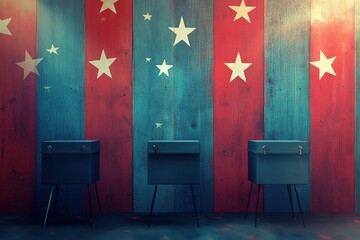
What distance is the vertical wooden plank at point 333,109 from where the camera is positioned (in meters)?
4.13

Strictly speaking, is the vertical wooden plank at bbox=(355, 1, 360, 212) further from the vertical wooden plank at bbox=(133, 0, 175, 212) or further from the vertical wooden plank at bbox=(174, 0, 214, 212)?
the vertical wooden plank at bbox=(133, 0, 175, 212)

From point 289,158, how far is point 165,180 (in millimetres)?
1112

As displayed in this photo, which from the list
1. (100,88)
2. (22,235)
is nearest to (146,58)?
(100,88)

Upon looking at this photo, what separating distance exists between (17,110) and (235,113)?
2.24 metres

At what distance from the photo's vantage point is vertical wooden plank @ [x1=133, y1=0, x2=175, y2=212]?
4133mm

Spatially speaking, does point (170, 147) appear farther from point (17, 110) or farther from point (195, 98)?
point (17, 110)

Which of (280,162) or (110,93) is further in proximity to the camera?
(110,93)

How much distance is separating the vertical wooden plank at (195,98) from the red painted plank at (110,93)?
1.65 feet

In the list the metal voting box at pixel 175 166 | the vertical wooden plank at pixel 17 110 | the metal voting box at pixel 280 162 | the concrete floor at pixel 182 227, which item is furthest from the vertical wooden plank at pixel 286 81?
the vertical wooden plank at pixel 17 110

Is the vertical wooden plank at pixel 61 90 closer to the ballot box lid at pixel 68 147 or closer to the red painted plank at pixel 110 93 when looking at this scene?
the red painted plank at pixel 110 93

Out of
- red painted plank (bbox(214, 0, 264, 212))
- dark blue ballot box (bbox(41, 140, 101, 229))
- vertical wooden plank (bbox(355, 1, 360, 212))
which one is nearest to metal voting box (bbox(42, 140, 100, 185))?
dark blue ballot box (bbox(41, 140, 101, 229))

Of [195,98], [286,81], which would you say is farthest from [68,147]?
[286,81]

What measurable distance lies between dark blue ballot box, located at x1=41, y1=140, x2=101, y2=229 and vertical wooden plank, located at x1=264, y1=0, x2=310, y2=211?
71.0 inches

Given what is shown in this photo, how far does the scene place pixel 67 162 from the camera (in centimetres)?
356
